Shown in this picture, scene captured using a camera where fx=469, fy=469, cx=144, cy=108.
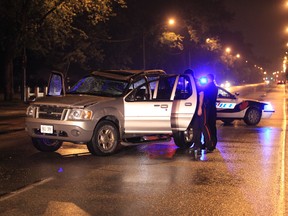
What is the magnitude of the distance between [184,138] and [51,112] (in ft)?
10.6

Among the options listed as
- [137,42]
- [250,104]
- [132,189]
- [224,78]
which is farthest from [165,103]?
[224,78]

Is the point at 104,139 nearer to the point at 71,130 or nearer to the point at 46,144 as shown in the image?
the point at 71,130

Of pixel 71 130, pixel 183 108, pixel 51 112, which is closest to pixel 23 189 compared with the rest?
pixel 71 130

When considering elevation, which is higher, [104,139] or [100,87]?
[100,87]

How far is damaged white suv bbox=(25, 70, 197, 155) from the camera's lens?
9586 millimetres

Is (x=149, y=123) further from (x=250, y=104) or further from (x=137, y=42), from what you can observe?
(x=137, y=42)

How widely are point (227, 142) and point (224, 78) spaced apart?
3778 inches

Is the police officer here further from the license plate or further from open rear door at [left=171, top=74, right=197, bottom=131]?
the license plate

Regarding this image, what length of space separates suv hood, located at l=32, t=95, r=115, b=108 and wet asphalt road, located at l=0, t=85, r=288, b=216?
1133 mm

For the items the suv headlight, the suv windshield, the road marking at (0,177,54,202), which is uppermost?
the suv windshield

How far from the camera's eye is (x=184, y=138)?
11.1 metres

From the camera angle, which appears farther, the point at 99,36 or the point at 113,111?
the point at 99,36

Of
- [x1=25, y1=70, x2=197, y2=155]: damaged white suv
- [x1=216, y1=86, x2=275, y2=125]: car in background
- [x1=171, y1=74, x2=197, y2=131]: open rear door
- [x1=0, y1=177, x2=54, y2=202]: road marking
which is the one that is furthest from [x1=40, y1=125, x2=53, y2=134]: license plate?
[x1=216, y1=86, x2=275, y2=125]: car in background

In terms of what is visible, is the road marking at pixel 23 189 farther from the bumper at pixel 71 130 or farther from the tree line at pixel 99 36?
the tree line at pixel 99 36
